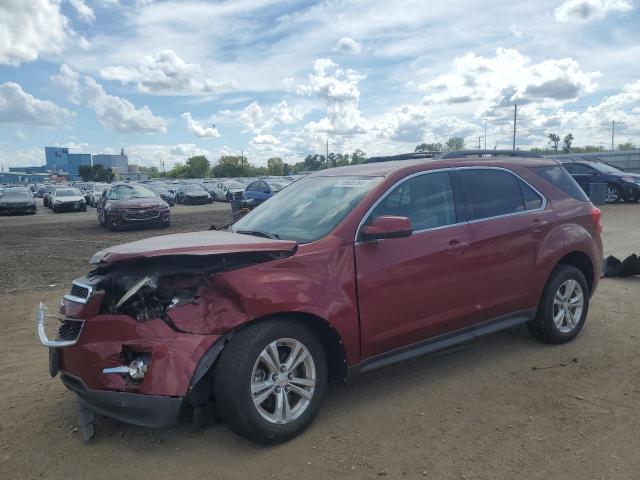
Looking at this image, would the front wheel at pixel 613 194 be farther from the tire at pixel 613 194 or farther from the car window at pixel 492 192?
the car window at pixel 492 192

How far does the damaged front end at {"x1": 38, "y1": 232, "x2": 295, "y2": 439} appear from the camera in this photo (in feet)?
10.3

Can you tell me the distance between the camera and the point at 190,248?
337 centimetres

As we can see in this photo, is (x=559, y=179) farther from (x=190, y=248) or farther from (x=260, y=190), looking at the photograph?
(x=260, y=190)

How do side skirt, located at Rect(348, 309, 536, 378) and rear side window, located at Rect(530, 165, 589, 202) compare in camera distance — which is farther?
rear side window, located at Rect(530, 165, 589, 202)

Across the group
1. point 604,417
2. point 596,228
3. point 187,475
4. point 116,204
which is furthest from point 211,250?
point 116,204

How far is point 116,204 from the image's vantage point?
17094mm

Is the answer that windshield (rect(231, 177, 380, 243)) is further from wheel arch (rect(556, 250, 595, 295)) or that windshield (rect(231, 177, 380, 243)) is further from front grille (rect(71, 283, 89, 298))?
wheel arch (rect(556, 250, 595, 295))

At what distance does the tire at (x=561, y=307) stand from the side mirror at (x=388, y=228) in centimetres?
200

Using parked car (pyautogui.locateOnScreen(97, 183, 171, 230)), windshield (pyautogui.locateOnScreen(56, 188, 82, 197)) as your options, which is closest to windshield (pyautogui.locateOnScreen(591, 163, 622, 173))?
parked car (pyautogui.locateOnScreen(97, 183, 171, 230))

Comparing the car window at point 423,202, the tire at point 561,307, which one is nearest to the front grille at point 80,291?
the car window at point 423,202

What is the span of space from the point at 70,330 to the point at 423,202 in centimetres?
271

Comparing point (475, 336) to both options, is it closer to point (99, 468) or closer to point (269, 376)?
point (269, 376)

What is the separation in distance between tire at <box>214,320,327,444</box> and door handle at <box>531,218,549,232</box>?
2.40m

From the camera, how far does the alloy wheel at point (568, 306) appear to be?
504 cm
